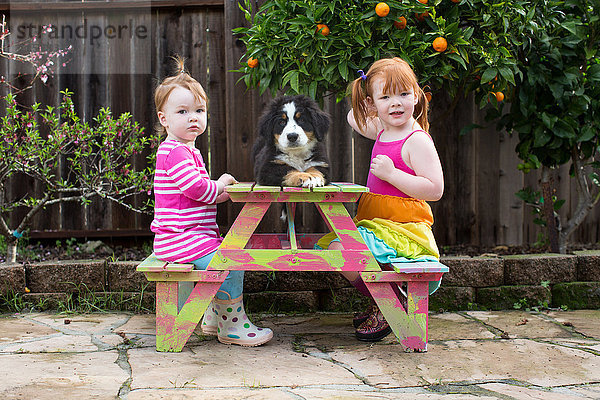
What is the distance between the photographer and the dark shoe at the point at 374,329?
3.05m

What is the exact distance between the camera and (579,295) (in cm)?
382

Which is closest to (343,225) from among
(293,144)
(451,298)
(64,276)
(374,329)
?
(293,144)

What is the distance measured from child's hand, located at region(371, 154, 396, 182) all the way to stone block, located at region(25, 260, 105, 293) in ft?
5.91

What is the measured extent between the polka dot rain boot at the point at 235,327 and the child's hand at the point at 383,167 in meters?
0.92

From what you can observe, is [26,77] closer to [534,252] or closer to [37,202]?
[37,202]

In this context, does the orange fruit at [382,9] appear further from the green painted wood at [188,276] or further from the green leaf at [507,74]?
the green painted wood at [188,276]

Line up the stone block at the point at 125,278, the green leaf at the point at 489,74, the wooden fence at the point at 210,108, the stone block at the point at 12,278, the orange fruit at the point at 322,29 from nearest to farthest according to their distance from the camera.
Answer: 1. the orange fruit at the point at 322,29
2. the green leaf at the point at 489,74
3. the stone block at the point at 12,278
4. the stone block at the point at 125,278
5. the wooden fence at the point at 210,108

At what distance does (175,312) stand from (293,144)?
0.95 m

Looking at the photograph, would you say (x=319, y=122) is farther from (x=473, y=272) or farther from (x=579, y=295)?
(x=579, y=295)

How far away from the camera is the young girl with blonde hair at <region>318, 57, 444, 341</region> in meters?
2.93

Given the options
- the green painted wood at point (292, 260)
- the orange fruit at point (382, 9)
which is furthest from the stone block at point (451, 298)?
the orange fruit at point (382, 9)

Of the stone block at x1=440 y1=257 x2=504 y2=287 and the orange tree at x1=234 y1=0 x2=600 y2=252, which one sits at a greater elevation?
the orange tree at x1=234 y1=0 x2=600 y2=252

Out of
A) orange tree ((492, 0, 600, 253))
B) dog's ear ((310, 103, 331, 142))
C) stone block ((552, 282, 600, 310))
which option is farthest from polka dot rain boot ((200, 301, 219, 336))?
orange tree ((492, 0, 600, 253))

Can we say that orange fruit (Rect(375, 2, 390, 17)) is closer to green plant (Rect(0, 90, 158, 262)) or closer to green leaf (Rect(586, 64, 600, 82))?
green leaf (Rect(586, 64, 600, 82))
